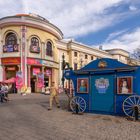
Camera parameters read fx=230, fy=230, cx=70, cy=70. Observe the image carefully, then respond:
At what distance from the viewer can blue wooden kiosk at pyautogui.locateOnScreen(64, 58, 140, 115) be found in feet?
35.0

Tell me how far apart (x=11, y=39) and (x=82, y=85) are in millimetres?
26939

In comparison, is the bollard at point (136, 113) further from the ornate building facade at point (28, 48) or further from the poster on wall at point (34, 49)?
the poster on wall at point (34, 49)

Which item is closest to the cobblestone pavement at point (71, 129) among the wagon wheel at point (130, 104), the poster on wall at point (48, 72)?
the wagon wheel at point (130, 104)

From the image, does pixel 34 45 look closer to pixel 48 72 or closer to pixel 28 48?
pixel 28 48

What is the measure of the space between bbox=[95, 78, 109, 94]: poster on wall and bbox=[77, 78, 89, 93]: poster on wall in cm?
68

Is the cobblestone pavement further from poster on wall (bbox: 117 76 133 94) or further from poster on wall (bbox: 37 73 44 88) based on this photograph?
poster on wall (bbox: 37 73 44 88)

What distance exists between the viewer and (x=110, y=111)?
1119 centimetres

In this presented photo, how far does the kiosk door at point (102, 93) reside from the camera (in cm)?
1126

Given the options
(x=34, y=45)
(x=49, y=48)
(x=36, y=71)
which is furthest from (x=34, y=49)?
(x=49, y=48)

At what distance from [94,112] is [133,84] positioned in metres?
2.62

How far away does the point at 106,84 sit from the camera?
453 inches

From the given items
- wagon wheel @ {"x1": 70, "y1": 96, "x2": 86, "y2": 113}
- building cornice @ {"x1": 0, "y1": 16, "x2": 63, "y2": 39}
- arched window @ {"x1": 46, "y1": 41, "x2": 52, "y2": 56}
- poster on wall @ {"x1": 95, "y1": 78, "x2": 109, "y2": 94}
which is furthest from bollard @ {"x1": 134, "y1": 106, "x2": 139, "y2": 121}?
arched window @ {"x1": 46, "y1": 41, "x2": 52, "y2": 56}

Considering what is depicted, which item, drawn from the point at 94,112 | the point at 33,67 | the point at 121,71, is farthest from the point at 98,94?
the point at 33,67

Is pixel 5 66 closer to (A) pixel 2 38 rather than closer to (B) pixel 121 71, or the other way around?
(A) pixel 2 38
